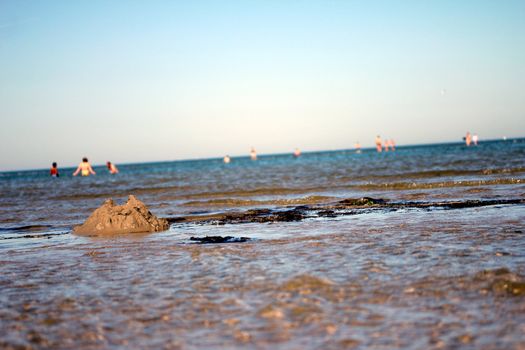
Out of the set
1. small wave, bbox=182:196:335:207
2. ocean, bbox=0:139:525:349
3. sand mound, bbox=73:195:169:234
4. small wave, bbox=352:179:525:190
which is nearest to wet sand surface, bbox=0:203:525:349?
ocean, bbox=0:139:525:349

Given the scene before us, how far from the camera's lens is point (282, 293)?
16.7ft

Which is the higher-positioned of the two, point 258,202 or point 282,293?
point 282,293

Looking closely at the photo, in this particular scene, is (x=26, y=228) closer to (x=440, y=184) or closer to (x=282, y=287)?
(x=282, y=287)

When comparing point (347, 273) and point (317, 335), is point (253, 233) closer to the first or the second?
point (347, 273)

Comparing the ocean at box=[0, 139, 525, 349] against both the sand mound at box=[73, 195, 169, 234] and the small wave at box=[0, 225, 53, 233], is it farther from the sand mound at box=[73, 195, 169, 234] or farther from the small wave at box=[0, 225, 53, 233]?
the small wave at box=[0, 225, 53, 233]

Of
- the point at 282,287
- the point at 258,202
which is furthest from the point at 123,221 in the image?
the point at 258,202

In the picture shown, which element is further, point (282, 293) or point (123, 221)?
point (123, 221)

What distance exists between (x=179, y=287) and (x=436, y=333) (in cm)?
279

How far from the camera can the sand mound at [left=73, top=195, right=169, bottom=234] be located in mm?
11703

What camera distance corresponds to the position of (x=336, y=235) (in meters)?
9.02

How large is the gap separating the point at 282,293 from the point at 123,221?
7.46 m

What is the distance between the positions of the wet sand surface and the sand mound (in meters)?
2.52

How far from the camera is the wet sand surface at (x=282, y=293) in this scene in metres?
3.92

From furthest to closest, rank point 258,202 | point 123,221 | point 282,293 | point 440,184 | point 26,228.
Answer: point 440,184
point 258,202
point 26,228
point 123,221
point 282,293
